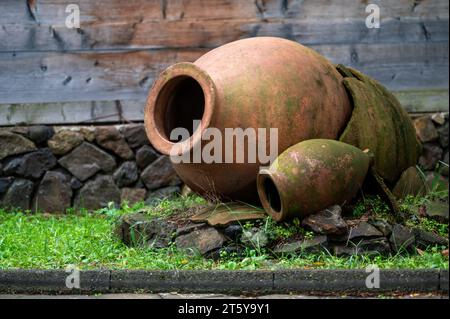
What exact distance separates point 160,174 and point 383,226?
11.9 ft

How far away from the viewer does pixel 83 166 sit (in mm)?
8734

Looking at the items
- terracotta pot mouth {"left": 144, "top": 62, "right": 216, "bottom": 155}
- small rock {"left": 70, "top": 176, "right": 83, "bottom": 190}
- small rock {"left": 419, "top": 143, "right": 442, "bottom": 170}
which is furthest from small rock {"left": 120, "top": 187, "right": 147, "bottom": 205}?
small rock {"left": 419, "top": 143, "right": 442, "bottom": 170}

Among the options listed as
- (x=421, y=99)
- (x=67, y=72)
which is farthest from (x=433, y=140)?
(x=67, y=72)

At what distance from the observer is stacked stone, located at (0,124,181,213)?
8656mm

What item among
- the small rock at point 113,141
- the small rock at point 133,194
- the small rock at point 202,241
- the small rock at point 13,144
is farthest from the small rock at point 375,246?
the small rock at point 13,144

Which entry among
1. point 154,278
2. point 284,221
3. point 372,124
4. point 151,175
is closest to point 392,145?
point 372,124

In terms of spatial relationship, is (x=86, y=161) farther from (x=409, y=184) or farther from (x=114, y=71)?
(x=409, y=184)

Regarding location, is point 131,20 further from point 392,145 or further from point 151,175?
point 392,145

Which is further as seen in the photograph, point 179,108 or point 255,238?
point 179,108

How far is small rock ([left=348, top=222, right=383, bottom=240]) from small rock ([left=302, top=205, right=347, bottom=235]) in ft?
0.22

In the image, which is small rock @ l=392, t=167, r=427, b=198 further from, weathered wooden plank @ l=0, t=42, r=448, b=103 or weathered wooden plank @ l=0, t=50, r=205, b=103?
weathered wooden plank @ l=0, t=50, r=205, b=103

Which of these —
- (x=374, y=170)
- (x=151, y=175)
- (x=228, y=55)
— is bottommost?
(x=151, y=175)

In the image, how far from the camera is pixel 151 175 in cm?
879

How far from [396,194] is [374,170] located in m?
0.69
